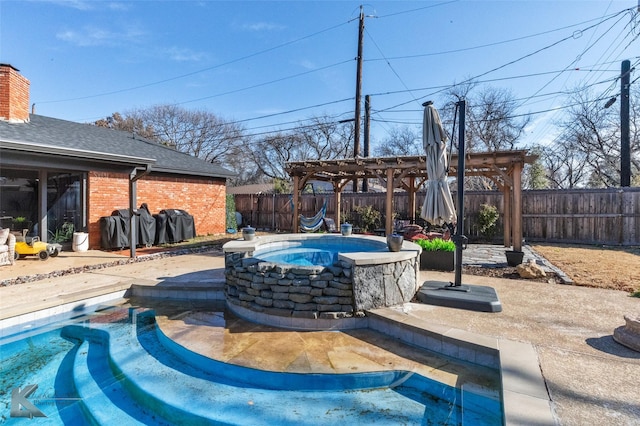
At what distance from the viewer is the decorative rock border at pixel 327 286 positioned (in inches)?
146

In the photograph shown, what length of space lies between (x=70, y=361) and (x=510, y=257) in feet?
24.3

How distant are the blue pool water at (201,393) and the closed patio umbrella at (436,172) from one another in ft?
9.36

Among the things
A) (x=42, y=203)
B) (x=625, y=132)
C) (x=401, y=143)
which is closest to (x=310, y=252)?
(x=42, y=203)

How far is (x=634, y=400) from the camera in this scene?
6.50 ft

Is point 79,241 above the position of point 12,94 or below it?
below

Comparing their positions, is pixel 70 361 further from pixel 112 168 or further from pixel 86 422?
pixel 112 168

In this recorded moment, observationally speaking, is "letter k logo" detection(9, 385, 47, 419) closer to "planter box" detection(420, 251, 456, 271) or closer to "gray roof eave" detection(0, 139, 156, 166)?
"gray roof eave" detection(0, 139, 156, 166)

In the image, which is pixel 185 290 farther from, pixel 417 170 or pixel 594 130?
pixel 594 130

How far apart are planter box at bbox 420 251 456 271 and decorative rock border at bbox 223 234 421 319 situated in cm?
236

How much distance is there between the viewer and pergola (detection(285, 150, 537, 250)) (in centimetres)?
712

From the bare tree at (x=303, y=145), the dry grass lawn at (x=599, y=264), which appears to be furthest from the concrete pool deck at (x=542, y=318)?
the bare tree at (x=303, y=145)

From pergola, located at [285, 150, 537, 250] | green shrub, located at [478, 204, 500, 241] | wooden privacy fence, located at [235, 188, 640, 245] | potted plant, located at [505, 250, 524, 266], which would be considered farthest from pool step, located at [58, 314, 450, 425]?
wooden privacy fence, located at [235, 188, 640, 245]

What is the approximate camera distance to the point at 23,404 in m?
2.53

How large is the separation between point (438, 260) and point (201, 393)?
16.6 ft
